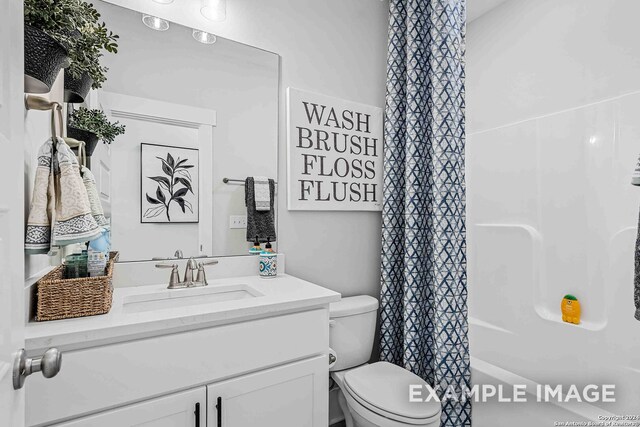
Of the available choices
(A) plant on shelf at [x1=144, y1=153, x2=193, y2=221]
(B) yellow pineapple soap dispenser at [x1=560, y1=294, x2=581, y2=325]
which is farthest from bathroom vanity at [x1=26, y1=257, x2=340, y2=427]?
(B) yellow pineapple soap dispenser at [x1=560, y1=294, x2=581, y2=325]

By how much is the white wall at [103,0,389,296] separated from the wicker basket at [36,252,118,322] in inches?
32.8

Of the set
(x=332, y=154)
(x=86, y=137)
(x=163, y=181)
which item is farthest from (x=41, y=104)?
(x=332, y=154)

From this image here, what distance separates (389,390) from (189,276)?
37.6 inches

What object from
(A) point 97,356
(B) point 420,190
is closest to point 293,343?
(A) point 97,356

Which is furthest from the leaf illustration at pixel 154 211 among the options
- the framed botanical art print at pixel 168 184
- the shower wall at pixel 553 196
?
the shower wall at pixel 553 196

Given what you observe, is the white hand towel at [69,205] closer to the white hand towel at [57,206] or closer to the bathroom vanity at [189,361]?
the white hand towel at [57,206]

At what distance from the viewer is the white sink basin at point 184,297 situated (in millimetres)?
1225

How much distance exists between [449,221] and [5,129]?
149 cm

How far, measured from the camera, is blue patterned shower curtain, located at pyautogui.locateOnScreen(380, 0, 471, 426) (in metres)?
1.54

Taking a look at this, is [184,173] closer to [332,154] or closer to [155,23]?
[155,23]

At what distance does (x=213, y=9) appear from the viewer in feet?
4.87

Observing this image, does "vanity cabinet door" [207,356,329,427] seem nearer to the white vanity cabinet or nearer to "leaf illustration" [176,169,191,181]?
the white vanity cabinet

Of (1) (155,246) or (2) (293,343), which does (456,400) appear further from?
(1) (155,246)

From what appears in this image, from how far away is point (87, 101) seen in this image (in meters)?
1.25
